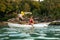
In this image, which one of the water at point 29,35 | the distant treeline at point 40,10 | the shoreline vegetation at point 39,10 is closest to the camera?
the water at point 29,35

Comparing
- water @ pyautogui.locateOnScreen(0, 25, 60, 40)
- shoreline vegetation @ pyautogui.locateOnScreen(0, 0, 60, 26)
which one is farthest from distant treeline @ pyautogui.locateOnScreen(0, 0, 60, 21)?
water @ pyautogui.locateOnScreen(0, 25, 60, 40)

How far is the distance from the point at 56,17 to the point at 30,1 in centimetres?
1094

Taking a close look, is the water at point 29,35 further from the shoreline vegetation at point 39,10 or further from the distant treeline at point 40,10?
the distant treeline at point 40,10

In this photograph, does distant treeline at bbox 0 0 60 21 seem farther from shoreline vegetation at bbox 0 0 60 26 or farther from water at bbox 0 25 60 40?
water at bbox 0 25 60 40

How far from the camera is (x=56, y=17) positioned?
41.7m

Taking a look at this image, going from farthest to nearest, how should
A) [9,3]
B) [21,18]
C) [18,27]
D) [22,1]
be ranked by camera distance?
1. [22,1]
2. [9,3]
3. [21,18]
4. [18,27]

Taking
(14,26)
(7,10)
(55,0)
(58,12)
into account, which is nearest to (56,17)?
(58,12)

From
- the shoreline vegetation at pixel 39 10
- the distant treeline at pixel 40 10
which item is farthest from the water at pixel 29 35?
the distant treeline at pixel 40 10

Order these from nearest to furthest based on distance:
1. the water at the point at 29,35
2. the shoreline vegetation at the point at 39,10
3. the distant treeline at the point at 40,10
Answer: the water at the point at 29,35, the shoreline vegetation at the point at 39,10, the distant treeline at the point at 40,10

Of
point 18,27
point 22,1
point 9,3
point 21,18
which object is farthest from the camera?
point 22,1

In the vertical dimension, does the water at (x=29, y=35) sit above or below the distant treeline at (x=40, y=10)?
below

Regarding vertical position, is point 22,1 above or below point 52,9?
above

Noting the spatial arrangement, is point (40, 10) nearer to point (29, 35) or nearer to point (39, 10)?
point (39, 10)

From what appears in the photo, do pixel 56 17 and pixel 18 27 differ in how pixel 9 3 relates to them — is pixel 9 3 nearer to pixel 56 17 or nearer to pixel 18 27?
pixel 56 17
